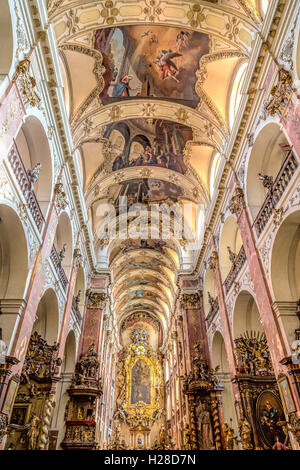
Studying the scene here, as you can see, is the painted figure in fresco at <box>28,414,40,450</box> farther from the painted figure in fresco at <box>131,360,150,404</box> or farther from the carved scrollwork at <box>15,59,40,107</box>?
the painted figure in fresco at <box>131,360,150,404</box>

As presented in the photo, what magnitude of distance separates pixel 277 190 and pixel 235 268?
4541 mm

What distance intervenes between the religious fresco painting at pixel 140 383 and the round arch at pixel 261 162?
94.8 ft

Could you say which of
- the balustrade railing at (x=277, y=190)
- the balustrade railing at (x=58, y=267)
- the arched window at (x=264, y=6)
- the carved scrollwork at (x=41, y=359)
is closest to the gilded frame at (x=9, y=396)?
the carved scrollwork at (x=41, y=359)

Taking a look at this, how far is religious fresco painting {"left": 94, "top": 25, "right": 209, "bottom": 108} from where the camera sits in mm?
11375

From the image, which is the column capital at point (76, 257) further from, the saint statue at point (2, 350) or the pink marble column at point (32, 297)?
the saint statue at point (2, 350)

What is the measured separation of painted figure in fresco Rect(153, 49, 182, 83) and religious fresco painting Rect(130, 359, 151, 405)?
30.8 meters

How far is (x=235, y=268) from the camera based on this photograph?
12672 mm

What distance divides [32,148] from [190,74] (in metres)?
6.91

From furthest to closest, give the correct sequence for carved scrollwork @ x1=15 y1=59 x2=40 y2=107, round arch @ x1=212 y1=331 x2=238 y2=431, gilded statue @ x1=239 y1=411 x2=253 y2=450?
1. round arch @ x1=212 y1=331 x2=238 y2=431
2. gilded statue @ x1=239 y1=411 x2=253 y2=450
3. carved scrollwork @ x1=15 y1=59 x2=40 y2=107

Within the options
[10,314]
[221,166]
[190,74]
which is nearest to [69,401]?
[10,314]

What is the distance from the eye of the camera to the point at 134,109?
1409 cm

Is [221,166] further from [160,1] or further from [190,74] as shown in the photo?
[160,1]

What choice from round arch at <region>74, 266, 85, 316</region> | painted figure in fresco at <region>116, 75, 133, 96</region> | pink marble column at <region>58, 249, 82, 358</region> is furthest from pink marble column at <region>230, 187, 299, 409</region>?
round arch at <region>74, 266, 85, 316</region>

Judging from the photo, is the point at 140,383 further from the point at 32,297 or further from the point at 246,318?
the point at 32,297
